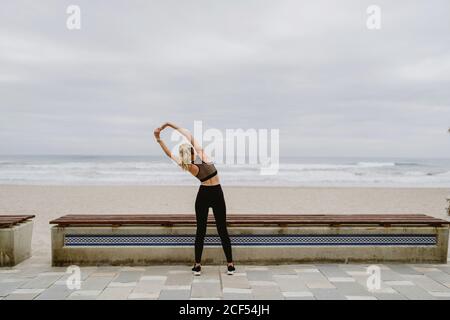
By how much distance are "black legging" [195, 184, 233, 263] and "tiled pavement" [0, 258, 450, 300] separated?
36 cm

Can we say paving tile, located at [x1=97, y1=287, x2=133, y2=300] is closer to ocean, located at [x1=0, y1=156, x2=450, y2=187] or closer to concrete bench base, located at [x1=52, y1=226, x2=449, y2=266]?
concrete bench base, located at [x1=52, y1=226, x2=449, y2=266]

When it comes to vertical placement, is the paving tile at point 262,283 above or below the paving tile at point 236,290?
below

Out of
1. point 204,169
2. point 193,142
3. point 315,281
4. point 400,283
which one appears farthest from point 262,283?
point 193,142

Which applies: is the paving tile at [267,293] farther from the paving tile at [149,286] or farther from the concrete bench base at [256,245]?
the paving tile at [149,286]

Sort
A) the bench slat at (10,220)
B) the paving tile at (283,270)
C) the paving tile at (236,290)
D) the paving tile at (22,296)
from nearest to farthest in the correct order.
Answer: the paving tile at (22,296) → the paving tile at (236,290) → the paving tile at (283,270) → the bench slat at (10,220)

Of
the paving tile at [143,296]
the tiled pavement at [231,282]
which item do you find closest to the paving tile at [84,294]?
the tiled pavement at [231,282]

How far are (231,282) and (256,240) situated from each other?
89cm

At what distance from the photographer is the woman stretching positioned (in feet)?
16.2

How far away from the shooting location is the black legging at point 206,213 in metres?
5.07

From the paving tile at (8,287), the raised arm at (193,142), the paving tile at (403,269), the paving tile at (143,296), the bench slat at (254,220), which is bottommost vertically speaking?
the paving tile at (403,269)

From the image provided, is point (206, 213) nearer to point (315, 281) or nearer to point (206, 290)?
point (206, 290)

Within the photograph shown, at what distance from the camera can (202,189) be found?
5.09 meters

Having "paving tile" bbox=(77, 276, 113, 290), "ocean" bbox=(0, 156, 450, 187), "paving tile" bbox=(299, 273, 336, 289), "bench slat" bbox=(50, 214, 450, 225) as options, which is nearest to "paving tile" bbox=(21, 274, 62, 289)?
"paving tile" bbox=(77, 276, 113, 290)

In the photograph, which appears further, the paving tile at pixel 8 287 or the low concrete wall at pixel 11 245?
the low concrete wall at pixel 11 245
